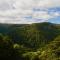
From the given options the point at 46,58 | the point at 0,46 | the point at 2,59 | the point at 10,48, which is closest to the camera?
the point at 2,59

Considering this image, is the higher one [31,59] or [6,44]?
[6,44]

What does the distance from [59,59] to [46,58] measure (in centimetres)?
280

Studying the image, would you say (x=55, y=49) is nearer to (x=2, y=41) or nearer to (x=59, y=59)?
(x=59, y=59)

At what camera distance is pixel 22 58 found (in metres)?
43.7

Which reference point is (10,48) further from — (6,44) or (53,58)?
(53,58)

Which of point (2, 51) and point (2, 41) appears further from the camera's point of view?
point (2, 41)

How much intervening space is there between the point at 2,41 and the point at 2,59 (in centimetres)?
865

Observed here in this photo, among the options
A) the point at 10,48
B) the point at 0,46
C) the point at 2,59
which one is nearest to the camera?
the point at 2,59

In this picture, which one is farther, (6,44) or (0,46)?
(6,44)

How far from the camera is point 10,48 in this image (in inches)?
1720

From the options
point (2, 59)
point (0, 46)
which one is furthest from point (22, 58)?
point (2, 59)

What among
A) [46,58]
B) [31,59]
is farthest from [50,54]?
[31,59]

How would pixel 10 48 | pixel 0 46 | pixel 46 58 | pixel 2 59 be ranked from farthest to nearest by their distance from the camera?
pixel 10 48
pixel 0 46
pixel 46 58
pixel 2 59

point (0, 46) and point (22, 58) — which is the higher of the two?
point (0, 46)
